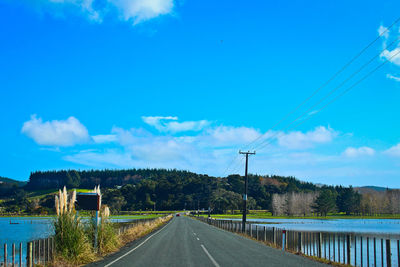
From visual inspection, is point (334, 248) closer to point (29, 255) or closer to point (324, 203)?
point (29, 255)

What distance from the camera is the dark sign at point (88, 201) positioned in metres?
16.3

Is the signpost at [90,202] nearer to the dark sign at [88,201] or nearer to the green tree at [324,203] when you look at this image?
the dark sign at [88,201]

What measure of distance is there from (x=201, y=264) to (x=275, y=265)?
2801 mm

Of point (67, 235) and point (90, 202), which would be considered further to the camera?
point (90, 202)

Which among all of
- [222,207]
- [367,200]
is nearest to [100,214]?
[222,207]

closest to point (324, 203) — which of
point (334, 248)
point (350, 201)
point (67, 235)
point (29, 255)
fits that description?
point (350, 201)

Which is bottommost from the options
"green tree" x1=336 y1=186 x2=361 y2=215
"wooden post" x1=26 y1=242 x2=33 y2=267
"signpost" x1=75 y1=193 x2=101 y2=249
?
"green tree" x1=336 y1=186 x2=361 y2=215

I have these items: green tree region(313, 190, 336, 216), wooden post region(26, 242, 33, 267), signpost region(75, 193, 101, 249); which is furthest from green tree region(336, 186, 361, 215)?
wooden post region(26, 242, 33, 267)

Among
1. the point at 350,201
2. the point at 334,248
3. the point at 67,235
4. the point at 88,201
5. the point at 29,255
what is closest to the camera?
the point at 29,255

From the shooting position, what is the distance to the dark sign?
16328 millimetres

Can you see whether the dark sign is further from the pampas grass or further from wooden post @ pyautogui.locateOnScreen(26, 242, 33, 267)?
wooden post @ pyautogui.locateOnScreen(26, 242, 33, 267)

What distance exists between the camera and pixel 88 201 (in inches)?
653

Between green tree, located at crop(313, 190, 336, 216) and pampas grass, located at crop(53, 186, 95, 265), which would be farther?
green tree, located at crop(313, 190, 336, 216)

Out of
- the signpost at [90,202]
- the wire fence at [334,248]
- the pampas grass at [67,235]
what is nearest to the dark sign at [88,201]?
the signpost at [90,202]
